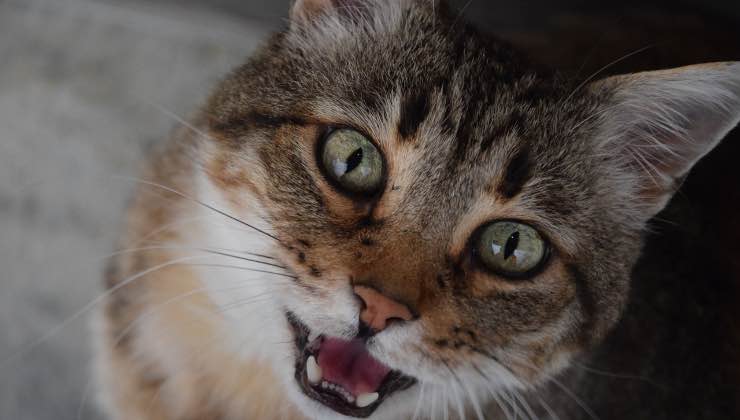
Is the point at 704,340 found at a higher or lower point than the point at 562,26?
lower

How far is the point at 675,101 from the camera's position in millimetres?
1300

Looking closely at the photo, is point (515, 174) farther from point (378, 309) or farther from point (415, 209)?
point (378, 309)

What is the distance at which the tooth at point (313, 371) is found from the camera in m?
1.22

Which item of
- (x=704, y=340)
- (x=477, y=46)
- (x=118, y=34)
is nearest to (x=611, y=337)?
(x=704, y=340)

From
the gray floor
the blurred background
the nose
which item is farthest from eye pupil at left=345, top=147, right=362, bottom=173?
the gray floor

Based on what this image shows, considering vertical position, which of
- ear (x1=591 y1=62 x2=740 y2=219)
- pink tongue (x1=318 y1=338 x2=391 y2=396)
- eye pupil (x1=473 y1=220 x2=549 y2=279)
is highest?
Result: ear (x1=591 y1=62 x2=740 y2=219)

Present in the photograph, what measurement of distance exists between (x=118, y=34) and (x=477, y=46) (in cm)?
163

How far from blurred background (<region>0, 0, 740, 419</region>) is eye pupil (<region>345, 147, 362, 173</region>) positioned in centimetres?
77

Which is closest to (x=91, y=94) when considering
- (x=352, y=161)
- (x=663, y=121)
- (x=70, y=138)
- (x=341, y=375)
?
(x=70, y=138)

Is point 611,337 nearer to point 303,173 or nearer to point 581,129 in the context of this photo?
point 581,129

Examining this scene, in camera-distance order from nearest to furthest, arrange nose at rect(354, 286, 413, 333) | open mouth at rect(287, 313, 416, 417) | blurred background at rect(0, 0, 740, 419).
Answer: nose at rect(354, 286, 413, 333) → open mouth at rect(287, 313, 416, 417) → blurred background at rect(0, 0, 740, 419)

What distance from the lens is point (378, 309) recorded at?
1.09m

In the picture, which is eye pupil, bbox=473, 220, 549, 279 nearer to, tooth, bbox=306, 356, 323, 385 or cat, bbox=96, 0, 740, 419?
cat, bbox=96, 0, 740, 419

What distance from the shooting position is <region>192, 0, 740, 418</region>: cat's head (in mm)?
1156
